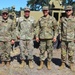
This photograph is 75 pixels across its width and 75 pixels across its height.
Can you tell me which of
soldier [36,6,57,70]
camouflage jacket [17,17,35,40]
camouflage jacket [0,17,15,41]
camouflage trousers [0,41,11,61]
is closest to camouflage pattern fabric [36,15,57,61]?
soldier [36,6,57,70]

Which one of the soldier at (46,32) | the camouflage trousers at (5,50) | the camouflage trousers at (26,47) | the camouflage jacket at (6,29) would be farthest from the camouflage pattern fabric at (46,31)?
the camouflage trousers at (5,50)

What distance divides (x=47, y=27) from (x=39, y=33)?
32cm

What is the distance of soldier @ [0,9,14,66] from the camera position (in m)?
6.53

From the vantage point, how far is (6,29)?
655 centimetres

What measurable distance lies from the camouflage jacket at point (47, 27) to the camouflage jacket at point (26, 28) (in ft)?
0.69

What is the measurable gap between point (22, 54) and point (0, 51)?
673 millimetres

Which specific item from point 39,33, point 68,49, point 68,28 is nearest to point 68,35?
point 68,28

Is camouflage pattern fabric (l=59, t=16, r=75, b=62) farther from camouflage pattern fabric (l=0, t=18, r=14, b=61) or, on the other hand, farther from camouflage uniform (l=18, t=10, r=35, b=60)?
camouflage pattern fabric (l=0, t=18, r=14, b=61)

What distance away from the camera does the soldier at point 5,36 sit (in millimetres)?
6527

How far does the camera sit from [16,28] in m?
6.70

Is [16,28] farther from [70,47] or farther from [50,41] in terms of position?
[70,47]

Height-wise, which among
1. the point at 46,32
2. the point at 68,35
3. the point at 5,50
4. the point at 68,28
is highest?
the point at 68,28

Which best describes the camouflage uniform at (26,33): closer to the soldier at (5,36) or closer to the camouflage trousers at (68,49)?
the soldier at (5,36)

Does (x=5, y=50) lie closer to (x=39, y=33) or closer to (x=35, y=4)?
(x=39, y=33)
